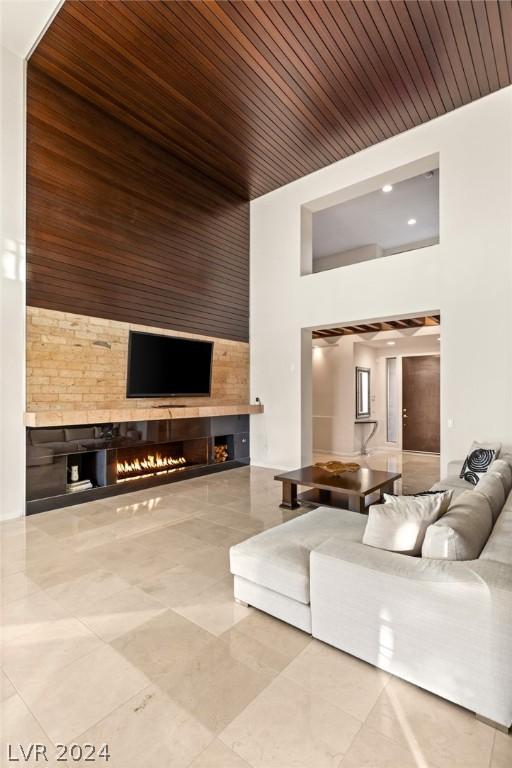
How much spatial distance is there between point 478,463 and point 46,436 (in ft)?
15.0

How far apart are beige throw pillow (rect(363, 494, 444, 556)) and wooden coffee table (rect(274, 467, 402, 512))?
63.4 inches

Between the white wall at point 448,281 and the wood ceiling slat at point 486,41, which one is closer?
the wood ceiling slat at point 486,41

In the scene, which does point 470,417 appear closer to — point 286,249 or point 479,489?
point 479,489

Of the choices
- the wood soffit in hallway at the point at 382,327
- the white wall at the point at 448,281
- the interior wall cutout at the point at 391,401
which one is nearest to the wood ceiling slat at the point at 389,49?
the white wall at the point at 448,281

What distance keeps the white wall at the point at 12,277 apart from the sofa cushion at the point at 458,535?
408 centimetres

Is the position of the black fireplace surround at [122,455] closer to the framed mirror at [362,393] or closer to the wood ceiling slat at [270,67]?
the framed mirror at [362,393]

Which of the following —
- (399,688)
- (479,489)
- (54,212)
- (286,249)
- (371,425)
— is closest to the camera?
(399,688)

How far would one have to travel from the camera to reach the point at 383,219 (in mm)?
7398

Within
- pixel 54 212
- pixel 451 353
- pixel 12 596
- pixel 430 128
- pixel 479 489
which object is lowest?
pixel 12 596

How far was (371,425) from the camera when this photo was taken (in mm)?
9516

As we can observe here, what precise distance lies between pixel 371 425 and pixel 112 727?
28.4 feet

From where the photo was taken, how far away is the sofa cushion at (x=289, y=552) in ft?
6.99

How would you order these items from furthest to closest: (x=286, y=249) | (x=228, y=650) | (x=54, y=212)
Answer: (x=286, y=249) < (x=54, y=212) < (x=228, y=650)

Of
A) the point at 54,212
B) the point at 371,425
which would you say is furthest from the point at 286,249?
the point at 371,425
